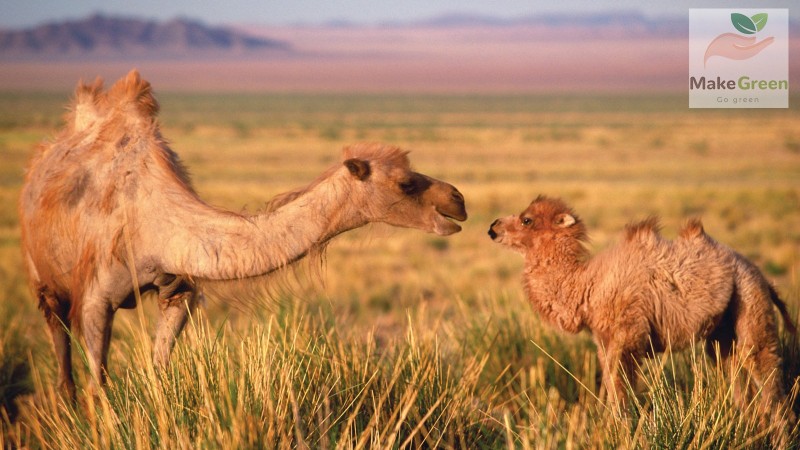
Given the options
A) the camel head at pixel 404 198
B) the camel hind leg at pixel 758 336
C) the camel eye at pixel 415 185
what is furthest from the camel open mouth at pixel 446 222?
the camel hind leg at pixel 758 336

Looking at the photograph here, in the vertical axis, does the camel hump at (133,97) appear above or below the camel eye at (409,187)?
above

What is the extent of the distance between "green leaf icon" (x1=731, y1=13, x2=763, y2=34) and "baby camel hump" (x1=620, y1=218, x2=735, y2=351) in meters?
7.85

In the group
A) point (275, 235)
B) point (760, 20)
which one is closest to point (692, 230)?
point (275, 235)

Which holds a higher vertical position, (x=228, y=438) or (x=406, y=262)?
(x=228, y=438)

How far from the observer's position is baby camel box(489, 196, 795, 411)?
5.41 metres

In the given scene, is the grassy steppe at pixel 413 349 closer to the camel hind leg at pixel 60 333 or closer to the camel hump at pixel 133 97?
the camel hind leg at pixel 60 333

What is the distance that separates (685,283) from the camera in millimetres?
5426

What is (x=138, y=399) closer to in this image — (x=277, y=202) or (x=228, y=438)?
(x=228, y=438)

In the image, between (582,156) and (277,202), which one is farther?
(582,156)

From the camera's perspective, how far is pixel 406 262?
19.0 metres

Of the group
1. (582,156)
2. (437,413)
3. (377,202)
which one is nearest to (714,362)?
(437,413)

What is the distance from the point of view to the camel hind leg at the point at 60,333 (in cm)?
610

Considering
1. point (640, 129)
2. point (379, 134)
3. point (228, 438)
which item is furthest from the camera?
point (640, 129)

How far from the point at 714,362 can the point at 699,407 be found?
4.42 ft
